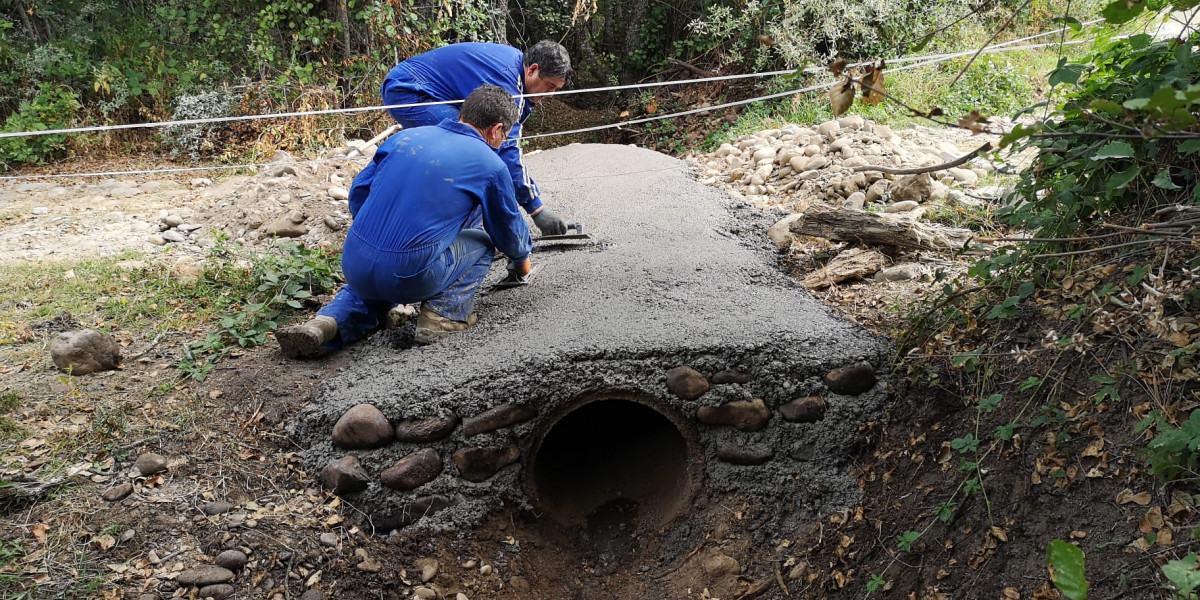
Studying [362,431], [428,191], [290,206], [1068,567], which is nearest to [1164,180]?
[1068,567]

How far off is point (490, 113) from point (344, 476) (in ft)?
6.04

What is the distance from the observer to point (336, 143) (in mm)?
8305

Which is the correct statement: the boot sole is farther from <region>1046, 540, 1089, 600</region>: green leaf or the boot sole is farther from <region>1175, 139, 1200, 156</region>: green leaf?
<region>1175, 139, 1200, 156</region>: green leaf

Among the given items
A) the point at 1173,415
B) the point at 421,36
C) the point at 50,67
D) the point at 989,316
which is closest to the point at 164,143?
the point at 50,67

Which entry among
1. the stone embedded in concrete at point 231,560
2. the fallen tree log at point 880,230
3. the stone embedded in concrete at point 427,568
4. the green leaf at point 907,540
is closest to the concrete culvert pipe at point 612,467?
the stone embedded in concrete at point 427,568

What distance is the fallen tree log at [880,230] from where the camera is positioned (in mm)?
4168

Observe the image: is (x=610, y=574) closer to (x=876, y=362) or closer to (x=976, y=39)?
(x=876, y=362)

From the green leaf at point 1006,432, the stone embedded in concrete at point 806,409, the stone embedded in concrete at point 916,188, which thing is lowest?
the stone embedded in concrete at point 806,409

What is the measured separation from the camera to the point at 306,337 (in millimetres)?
3750

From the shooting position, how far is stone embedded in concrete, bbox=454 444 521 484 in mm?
3314

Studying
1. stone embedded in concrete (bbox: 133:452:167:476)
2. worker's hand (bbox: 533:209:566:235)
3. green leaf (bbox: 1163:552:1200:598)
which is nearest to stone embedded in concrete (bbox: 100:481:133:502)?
stone embedded in concrete (bbox: 133:452:167:476)

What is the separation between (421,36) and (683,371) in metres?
6.87

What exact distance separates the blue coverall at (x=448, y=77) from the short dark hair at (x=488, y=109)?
32.7 inches

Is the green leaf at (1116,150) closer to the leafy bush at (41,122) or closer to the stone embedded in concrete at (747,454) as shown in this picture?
the stone embedded in concrete at (747,454)
